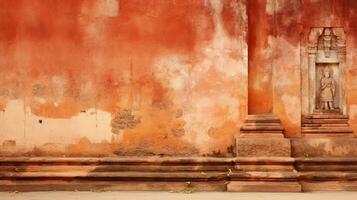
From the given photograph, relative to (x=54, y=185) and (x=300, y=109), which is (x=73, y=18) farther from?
(x=300, y=109)

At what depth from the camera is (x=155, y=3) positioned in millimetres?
8102

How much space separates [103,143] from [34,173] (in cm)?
112

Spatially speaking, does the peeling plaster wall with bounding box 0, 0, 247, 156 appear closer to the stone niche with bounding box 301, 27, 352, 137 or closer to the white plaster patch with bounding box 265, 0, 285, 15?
the white plaster patch with bounding box 265, 0, 285, 15

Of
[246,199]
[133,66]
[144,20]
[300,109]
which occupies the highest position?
[144,20]

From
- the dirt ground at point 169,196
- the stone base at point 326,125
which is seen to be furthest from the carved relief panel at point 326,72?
the dirt ground at point 169,196

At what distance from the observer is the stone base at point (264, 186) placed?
7.43 m

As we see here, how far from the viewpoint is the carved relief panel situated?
811 centimetres

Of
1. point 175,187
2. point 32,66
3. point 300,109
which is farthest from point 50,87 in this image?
point 300,109

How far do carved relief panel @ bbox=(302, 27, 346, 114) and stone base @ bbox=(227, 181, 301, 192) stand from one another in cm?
132

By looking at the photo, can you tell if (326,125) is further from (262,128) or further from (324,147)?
(262,128)

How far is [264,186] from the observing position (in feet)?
24.5

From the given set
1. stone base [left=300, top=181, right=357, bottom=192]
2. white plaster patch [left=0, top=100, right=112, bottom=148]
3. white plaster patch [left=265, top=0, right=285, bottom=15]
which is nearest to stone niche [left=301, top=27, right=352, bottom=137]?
white plaster patch [left=265, top=0, right=285, bottom=15]

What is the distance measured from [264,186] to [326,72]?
2123 millimetres

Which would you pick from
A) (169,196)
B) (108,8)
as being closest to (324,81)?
(169,196)
